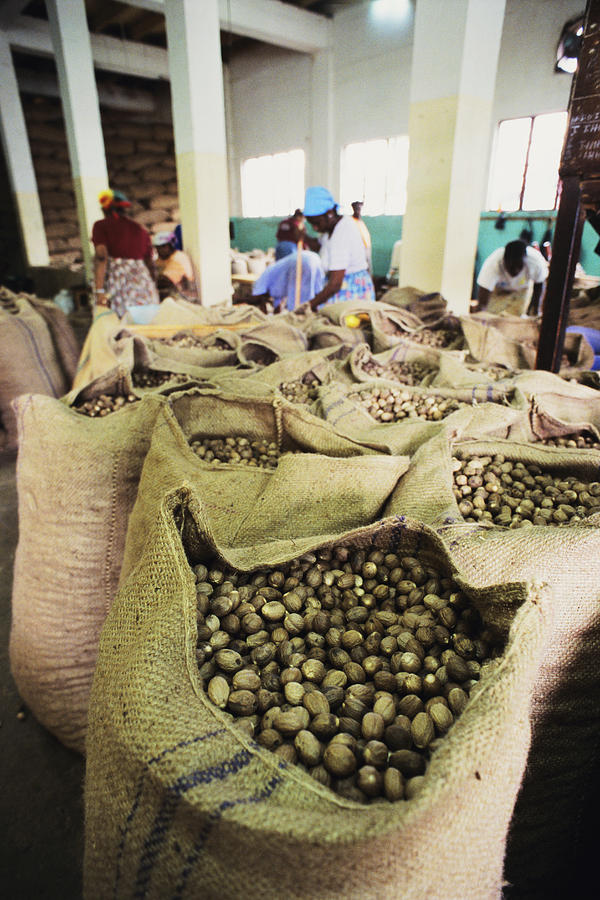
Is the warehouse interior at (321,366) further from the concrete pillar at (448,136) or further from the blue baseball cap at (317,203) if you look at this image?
the blue baseball cap at (317,203)

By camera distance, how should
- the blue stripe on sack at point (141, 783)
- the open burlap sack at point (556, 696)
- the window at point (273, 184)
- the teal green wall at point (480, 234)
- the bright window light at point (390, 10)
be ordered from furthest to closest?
the window at point (273, 184)
the bright window light at point (390, 10)
the teal green wall at point (480, 234)
the open burlap sack at point (556, 696)
the blue stripe on sack at point (141, 783)

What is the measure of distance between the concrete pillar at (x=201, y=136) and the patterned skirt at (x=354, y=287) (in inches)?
60.0

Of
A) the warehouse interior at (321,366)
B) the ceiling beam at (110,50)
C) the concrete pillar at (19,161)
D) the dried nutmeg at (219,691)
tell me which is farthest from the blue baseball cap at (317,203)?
the ceiling beam at (110,50)

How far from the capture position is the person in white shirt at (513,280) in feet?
15.3

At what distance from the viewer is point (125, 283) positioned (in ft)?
16.9

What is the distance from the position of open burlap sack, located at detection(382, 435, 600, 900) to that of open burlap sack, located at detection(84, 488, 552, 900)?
20 centimetres

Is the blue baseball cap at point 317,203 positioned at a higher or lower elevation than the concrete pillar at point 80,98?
lower

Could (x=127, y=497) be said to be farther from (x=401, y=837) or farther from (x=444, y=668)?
(x=401, y=837)

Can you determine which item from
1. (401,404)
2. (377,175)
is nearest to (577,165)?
(401,404)

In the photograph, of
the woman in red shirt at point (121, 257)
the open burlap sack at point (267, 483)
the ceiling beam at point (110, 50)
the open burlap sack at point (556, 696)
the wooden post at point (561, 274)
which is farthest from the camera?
the ceiling beam at point (110, 50)

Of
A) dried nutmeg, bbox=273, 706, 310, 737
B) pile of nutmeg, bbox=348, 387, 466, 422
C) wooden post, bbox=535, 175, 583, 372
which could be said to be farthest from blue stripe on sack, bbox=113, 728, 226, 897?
wooden post, bbox=535, 175, 583, 372

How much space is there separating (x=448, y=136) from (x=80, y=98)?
5.17m

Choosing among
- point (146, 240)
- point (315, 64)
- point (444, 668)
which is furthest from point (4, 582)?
point (315, 64)

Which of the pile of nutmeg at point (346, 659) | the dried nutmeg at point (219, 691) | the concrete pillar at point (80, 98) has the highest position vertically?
the concrete pillar at point (80, 98)
